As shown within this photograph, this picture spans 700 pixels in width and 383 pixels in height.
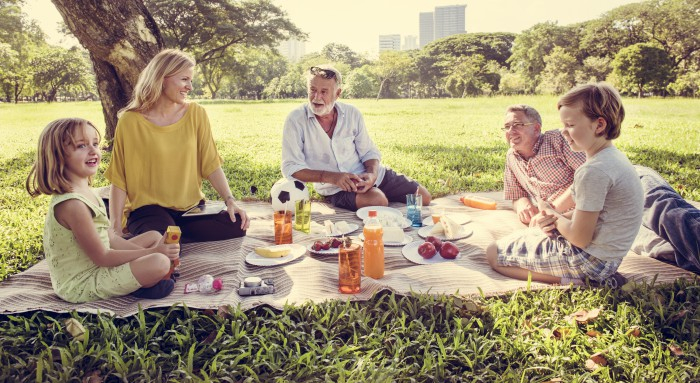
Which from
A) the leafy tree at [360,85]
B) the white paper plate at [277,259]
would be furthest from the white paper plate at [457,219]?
the leafy tree at [360,85]

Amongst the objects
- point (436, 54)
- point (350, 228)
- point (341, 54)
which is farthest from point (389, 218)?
point (341, 54)

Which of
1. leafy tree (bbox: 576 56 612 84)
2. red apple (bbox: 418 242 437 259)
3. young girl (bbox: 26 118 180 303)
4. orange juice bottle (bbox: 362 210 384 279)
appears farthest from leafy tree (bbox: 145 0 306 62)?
young girl (bbox: 26 118 180 303)

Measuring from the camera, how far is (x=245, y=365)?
2.37 m

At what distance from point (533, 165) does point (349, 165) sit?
1.92m

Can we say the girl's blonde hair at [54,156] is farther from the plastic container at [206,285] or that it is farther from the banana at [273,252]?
the banana at [273,252]

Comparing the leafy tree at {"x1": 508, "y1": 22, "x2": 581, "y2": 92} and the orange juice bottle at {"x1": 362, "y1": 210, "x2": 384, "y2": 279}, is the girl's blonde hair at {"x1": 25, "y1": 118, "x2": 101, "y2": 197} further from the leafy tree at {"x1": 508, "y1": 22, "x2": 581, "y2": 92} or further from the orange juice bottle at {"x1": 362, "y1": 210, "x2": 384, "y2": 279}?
the leafy tree at {"x1": 508, "y1": 22, "x2": 581, "y2": 92}

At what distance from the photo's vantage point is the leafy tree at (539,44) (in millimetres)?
45459

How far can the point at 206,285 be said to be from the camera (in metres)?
3.22

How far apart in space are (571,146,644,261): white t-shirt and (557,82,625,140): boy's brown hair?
0.14 metres

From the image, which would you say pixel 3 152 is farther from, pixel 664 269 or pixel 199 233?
pixel 664 269

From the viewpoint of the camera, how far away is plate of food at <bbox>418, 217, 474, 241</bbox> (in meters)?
4.15

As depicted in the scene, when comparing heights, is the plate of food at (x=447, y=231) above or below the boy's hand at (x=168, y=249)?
below

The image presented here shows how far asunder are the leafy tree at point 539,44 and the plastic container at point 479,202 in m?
41.7

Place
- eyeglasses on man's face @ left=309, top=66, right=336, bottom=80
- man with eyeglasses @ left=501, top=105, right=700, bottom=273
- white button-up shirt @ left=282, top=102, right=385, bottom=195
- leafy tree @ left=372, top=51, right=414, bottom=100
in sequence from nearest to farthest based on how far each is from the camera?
man with eyeglasses @ left=501, top=105, right=700, bottom=273
eyeglasses on man's face @ left=309, top=66, right=336, bottom=80
white button-up shirt @ left=282, top=102, right=385, bottom=195
leafy tree @ left=372, top=51, right=414, bottom=100
